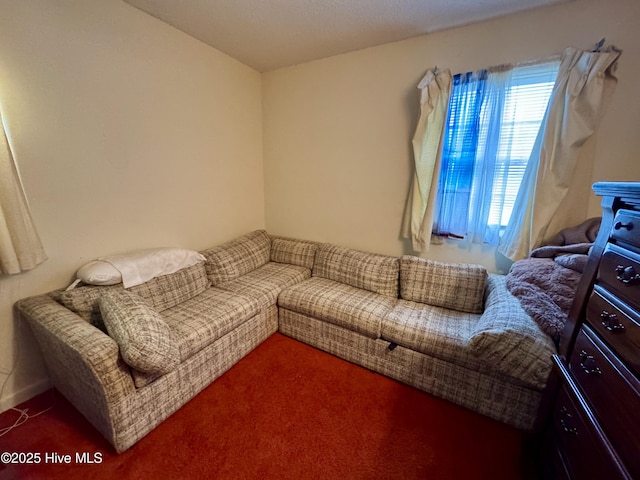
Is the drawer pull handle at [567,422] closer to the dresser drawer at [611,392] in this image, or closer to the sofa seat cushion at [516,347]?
the dresser drawer at [611,392]

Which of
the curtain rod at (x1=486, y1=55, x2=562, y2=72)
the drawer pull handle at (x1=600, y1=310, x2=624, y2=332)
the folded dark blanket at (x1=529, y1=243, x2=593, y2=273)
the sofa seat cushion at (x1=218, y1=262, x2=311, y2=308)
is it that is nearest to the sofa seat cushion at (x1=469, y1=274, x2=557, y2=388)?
the folded dark blanket at (x1=529, y1=243, x2=593, y2=273)

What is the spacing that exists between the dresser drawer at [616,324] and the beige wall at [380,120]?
1.26 metres

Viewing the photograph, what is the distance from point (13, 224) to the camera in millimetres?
1424

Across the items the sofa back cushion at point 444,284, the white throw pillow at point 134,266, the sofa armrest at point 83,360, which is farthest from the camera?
the sofa back cushion at point 444,284

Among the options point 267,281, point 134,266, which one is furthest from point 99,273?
point 267,281

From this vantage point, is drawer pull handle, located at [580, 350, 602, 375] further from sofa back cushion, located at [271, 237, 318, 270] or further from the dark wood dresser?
sofa back cushion, located at [271, 237, 318, 270]

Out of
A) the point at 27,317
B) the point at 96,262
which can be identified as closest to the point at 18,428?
the point at 27,317

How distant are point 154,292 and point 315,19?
227 centimetres

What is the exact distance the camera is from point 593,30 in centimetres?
161

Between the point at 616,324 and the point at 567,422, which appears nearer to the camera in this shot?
the point at 616,324

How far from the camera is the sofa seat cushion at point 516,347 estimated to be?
4.30 ft

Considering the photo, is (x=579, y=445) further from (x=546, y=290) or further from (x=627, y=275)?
(x=546, y=290)

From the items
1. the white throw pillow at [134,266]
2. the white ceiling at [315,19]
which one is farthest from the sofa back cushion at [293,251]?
the white ceiling at [315,19]

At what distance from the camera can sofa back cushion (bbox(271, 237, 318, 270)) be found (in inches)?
108
